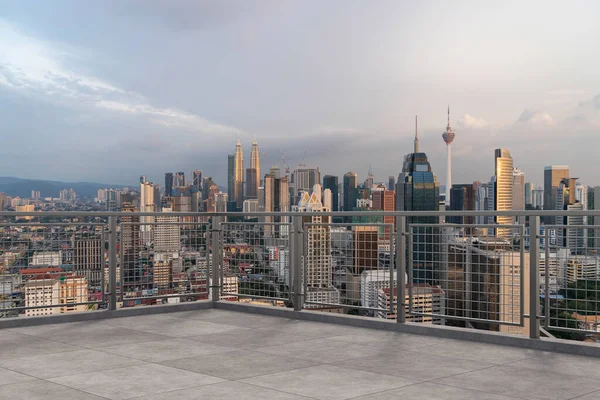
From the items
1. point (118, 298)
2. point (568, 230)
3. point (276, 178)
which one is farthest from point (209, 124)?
point (568, 230)

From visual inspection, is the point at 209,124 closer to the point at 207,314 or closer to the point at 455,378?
the point at 207,314

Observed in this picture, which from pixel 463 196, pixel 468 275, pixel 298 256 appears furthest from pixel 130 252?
pixel 463 196

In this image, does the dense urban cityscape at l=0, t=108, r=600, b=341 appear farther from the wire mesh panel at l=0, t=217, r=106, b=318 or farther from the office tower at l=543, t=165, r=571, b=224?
the office tower at l=543, t=165, r=571, b=224

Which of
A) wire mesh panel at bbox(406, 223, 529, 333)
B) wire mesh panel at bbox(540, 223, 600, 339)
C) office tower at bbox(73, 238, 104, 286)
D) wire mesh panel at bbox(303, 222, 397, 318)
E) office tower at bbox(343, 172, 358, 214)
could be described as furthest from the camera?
office tower at bbox(343, 172, 358, 214)

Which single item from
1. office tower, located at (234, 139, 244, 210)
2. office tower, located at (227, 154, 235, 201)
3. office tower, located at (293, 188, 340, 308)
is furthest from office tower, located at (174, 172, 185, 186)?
office tower, located at (293, 188, 340, 308)

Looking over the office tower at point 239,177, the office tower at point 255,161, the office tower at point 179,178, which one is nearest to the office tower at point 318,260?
the office tower at point 239,177

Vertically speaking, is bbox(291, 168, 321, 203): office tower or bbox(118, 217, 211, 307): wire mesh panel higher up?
bbox(291, 168, 321, 203): office tower
